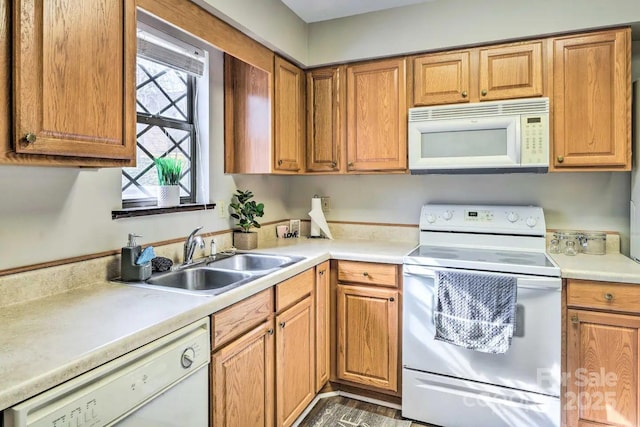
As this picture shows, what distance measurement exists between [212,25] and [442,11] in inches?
56.1

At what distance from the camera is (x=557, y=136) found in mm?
2209

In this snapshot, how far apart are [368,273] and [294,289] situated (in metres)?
0.53

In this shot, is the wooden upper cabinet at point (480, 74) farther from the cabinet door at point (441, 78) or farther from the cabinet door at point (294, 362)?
the cabinet door at point (294, 362)

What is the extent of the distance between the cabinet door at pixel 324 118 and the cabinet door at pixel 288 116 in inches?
2.6

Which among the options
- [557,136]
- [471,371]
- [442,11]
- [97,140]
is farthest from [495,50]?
[97,140]

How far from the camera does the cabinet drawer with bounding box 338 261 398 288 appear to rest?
229cm

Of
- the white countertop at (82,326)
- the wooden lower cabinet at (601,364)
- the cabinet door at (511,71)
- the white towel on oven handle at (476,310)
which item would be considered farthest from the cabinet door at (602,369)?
the white countertop at (82,326)

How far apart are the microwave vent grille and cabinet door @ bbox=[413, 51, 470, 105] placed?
0.23 ft

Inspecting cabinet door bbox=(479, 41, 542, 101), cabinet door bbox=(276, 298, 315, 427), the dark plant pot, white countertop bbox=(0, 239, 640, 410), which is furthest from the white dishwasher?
cabinet door bbox=(479, 41, 542, 101)

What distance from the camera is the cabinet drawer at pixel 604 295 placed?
1.83 m

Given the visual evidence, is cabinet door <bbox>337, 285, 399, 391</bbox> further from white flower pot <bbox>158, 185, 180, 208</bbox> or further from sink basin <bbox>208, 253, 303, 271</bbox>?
white flower pot <bbox>158, 185, 180, 208</bbox>

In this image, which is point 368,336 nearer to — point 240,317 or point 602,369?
point 240,317

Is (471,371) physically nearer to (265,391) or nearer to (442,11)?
(265,391)

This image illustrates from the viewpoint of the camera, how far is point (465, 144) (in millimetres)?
2348
